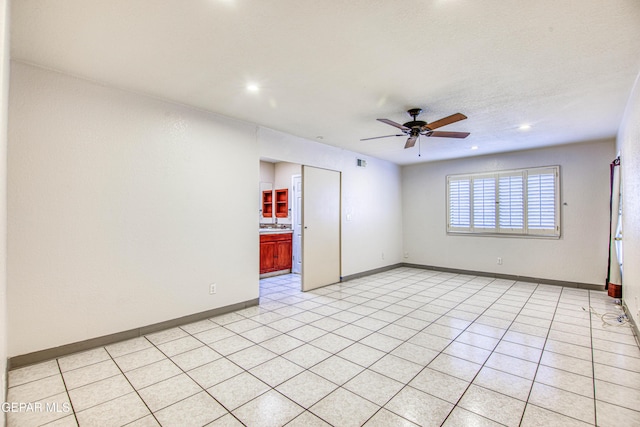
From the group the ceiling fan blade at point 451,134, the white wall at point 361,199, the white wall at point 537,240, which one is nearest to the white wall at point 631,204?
the white wall at point 537,240

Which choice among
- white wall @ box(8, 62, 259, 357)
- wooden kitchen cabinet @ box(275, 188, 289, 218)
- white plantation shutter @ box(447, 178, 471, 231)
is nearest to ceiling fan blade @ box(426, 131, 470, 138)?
white wall @ box(8, 62, 259, 357)

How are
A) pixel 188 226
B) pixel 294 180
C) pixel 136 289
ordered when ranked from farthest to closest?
pixel 294 180, pixel 188 226, pixel 136 289

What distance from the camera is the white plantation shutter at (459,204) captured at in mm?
6480

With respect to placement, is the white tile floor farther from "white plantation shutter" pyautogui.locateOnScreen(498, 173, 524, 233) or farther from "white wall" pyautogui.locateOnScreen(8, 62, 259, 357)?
"white plantation shutter" pyautogui.locateOnScreen(498, 173, 524, 233)

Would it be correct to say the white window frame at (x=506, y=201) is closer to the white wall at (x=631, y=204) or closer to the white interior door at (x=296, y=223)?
the white wall at (x=631, y=204)

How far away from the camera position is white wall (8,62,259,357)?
2.55m

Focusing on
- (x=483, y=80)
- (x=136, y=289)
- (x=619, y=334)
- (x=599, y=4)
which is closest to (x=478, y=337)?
(x=619, y=334)

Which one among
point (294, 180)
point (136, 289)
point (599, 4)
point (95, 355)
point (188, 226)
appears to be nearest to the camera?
point (599, 4)

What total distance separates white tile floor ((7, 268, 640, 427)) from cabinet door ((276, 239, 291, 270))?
8.22 ft

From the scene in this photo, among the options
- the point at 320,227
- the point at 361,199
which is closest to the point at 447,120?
the point at 320,227

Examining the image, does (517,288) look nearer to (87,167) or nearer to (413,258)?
(413,258)

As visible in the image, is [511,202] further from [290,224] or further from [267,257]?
[267,257]

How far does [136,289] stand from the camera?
3.13 metres

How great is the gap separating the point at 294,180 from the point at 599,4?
221 inches
